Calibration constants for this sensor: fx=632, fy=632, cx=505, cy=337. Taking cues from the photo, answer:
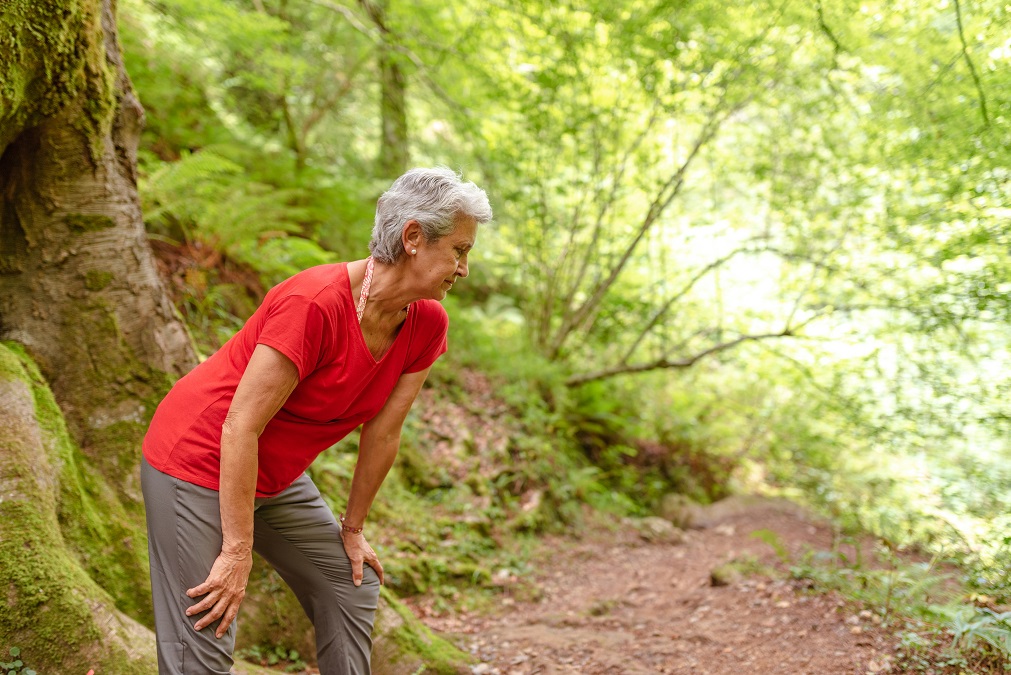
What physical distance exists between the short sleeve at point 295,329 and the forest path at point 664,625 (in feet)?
7.77

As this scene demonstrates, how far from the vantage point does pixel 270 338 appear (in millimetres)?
1884

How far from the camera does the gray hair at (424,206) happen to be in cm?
207

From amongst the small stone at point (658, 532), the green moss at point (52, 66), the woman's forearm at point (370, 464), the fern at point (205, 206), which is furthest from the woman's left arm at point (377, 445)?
the small stone at point (658, 532)

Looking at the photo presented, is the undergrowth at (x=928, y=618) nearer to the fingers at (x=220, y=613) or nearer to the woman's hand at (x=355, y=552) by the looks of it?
the woman's hand at (x=355, y=552)

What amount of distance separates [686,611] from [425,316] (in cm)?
355

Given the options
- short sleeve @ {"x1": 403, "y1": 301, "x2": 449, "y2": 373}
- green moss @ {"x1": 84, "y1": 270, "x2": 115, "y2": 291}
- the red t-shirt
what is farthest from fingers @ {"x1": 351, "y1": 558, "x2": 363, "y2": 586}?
green moss @ {"x1": 84, "y1": 270, "x2": 115, "y2": 291}

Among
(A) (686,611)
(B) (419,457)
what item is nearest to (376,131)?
(B) (419,457)

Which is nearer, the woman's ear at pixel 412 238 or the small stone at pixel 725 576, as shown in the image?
the woman's ear at pixel 412 238

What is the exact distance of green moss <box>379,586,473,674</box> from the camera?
322cm

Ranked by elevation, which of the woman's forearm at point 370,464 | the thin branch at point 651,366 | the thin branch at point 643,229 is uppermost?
the thin branch at point 643,229

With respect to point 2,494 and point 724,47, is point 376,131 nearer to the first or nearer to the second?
point 724,47

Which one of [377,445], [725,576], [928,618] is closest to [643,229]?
[725,576]

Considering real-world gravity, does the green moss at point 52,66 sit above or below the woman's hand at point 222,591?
above

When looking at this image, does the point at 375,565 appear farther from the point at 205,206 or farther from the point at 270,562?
the point at 205,206
